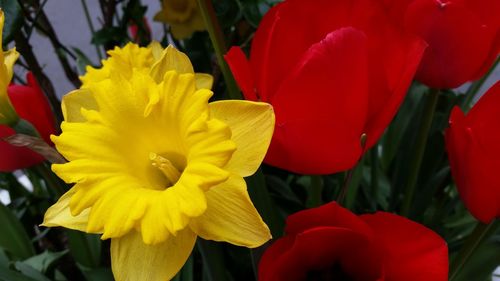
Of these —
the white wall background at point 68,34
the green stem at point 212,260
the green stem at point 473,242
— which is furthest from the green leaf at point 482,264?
the white wall background at point 68,34

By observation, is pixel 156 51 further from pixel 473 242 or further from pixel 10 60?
pixel 473 242

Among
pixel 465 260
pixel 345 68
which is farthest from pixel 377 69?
pixel 465 260

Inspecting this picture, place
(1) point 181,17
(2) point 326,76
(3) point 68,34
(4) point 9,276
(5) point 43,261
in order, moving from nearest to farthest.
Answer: (2) point 326,76, (4) point 9,276, (5) point 43,261, (1) point 181,17, (3) point 68,34

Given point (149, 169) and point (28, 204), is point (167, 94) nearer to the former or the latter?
point (149, 169)

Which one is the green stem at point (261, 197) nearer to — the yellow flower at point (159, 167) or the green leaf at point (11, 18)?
the yellow flower at point (159, 167)

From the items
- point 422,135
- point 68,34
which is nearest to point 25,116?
point 422,135

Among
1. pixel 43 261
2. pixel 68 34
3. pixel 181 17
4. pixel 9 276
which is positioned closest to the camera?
pixel 9 276

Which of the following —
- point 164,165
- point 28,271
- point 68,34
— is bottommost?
point 68,34
